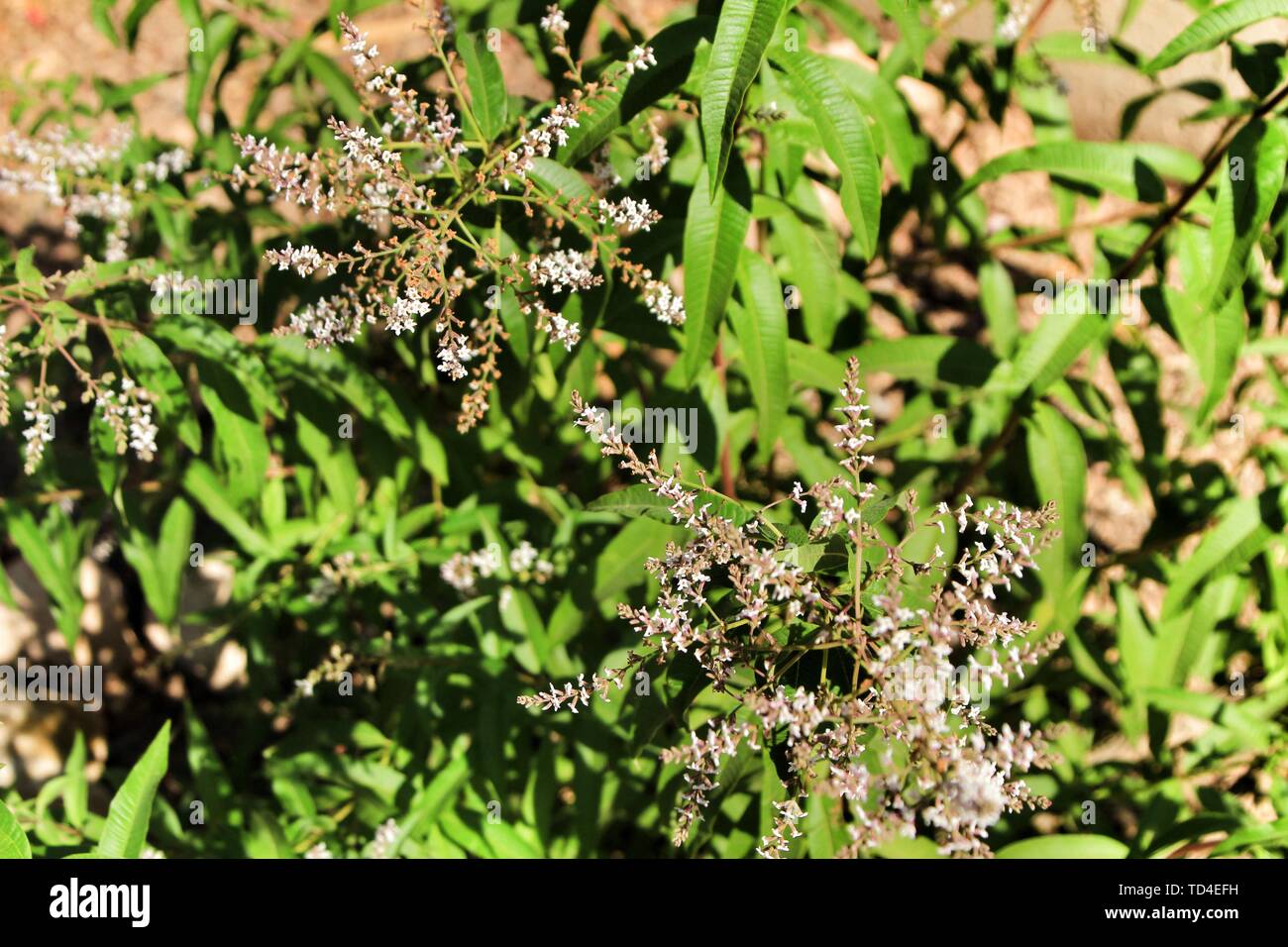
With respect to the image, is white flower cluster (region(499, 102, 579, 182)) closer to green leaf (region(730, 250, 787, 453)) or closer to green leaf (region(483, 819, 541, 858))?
green leaf (region(730, 250, 787, 453))

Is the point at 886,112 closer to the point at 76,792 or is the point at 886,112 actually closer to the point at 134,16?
the point at 134,16

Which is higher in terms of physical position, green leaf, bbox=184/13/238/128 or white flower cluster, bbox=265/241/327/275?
green leaf, bbox=184/13/238/128

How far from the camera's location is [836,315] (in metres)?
3.36

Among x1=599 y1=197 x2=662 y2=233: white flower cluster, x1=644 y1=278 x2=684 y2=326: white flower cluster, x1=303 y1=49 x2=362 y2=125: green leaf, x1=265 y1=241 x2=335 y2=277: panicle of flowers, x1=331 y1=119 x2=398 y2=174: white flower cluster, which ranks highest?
x1=303 y1=49 x2=362 y2=125: green leaf

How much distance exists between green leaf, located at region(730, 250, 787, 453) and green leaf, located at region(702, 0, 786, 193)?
84 cm

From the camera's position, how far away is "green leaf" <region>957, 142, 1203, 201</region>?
126 inches

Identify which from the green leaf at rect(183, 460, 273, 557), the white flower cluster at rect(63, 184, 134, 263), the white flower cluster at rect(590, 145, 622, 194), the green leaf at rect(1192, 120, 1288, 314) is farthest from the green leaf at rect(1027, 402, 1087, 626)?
the white flower cluster at rect(63, 184, 134, 263)

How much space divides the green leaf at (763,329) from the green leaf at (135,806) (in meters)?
1.75

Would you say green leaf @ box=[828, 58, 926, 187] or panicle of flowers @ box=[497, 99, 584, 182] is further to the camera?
green leaf @ box=[828, 58, 926, 187]

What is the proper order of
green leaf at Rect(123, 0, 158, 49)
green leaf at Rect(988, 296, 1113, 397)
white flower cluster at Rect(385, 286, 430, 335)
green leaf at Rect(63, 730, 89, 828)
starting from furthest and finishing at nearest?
green leaf at Rect(123, 0, 158, 49) → green leaf at Rect(63, 730, 89, 828) → green leaf at Rect(988, 296, 1113, 397) → white flower cluster at Rect(385, 286, 430, 335)

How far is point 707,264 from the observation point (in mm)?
2533

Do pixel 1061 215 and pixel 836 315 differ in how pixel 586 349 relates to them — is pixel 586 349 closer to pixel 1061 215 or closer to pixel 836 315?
pixel 836 315

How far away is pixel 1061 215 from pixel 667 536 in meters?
1.92
